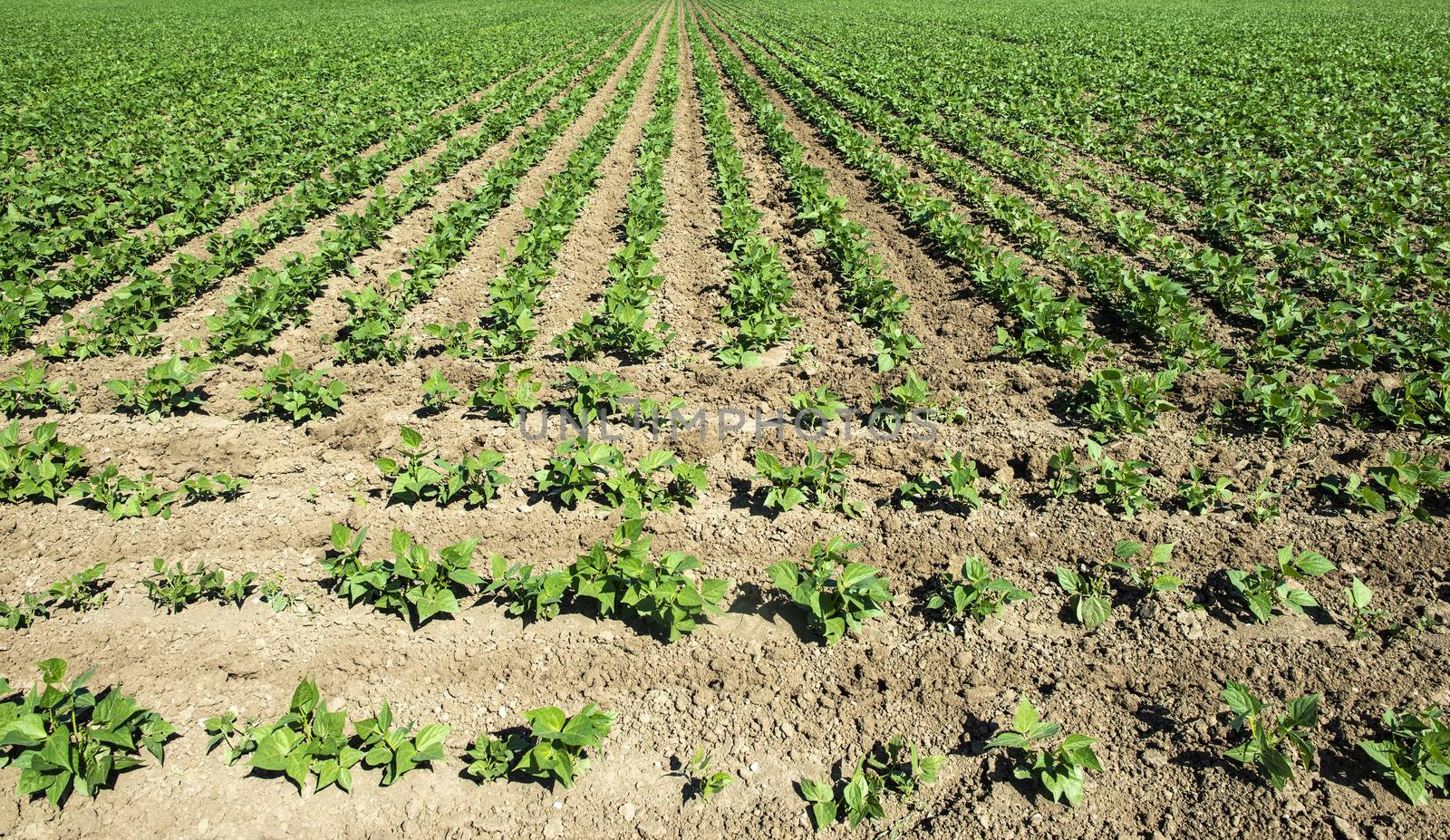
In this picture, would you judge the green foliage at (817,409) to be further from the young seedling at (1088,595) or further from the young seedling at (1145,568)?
the young seedling at (1145,568)

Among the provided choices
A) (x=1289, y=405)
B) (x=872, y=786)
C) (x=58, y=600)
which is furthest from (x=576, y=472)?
(x=1289, y=405)

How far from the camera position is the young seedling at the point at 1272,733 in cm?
261

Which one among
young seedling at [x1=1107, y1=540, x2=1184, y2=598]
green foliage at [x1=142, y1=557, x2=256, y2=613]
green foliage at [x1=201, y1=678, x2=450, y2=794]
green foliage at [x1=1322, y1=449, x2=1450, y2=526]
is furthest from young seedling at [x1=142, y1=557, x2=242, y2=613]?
green foliage at [x1=1322, y1=449, x2=1450, y2=526]

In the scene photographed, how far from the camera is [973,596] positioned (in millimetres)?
3365

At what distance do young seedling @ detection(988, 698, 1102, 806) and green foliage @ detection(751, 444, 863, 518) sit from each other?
1534 millimetres

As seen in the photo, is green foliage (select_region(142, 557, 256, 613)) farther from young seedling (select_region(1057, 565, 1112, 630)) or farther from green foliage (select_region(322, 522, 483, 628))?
young seedling (select_region(1057, 565, 1112, 630))

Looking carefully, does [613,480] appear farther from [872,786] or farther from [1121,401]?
[1121,401]

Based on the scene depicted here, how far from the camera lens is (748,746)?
9.70ft

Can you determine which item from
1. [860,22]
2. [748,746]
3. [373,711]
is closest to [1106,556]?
[748,746]

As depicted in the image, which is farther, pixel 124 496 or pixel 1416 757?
pixel 124 496

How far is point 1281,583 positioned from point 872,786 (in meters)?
2.31

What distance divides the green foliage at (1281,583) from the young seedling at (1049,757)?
46.6 inches

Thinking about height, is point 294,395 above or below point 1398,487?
above

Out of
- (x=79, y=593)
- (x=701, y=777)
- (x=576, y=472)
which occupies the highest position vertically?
(x=576, y=472)
